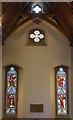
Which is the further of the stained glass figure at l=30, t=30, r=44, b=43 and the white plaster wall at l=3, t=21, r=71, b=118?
the stained glass figure at l=30, t=30, r=44, b=43

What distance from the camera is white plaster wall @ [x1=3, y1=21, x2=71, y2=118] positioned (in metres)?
11.6

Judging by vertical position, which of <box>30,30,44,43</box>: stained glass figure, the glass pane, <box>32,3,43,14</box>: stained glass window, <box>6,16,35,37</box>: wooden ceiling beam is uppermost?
<box>32,3,43,14</box>: stained glass window

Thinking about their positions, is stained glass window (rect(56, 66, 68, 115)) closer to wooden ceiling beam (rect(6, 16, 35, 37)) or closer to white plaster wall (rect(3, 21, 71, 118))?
white plaster wall (rect(3, 21, 71, 118))

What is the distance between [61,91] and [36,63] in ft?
5.73

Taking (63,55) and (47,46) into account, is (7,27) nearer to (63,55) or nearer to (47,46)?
(47,46)

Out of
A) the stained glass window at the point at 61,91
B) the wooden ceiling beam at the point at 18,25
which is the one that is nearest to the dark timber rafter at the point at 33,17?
the wooden ceiling beam at the point at 18,25

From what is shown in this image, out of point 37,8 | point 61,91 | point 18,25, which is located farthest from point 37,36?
point 61,91

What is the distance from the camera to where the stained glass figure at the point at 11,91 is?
11758 millimetres

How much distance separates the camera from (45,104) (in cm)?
1161

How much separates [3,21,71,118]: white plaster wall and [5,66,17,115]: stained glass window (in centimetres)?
26

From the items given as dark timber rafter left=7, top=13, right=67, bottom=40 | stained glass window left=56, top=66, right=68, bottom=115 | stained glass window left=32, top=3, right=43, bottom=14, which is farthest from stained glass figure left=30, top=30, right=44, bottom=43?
stained glass window left=56, top=66, right=68, bottom=115

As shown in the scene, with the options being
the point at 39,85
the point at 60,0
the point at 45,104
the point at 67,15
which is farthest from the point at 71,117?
the point at 60,0

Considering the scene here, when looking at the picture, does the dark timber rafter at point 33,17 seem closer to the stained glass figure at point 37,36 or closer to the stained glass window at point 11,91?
the stained glass figure at point 37,36

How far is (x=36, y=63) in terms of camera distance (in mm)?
Answer: 11844
